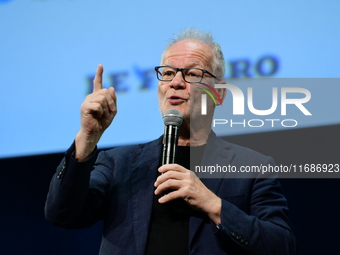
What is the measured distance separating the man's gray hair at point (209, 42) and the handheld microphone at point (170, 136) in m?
0.53

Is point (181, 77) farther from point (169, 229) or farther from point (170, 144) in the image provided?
point (169, 229)

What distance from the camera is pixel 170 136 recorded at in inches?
56.7

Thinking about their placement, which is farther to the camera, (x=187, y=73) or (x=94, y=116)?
(x=187, y=73)

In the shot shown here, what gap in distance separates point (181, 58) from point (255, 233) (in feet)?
2.93

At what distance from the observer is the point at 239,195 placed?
1.57 meters

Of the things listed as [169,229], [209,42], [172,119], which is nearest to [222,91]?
[209,42]

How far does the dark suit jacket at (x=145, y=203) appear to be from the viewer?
4.60 feet

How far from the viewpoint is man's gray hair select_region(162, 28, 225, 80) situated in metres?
1.98

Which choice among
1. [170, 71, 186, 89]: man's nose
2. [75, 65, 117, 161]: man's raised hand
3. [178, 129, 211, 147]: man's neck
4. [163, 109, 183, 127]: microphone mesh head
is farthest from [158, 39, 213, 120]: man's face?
[75, 65, 117, 161]: man's raised hand

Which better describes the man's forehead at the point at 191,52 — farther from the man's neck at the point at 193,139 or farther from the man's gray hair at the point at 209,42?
the man's neck at the point at 193,139

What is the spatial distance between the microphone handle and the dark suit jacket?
25 centimetres

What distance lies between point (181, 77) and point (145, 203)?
59cm

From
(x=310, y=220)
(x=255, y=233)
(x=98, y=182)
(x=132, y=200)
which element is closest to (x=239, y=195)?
(x=255, y=233)

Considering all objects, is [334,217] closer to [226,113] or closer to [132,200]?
[226,113]
